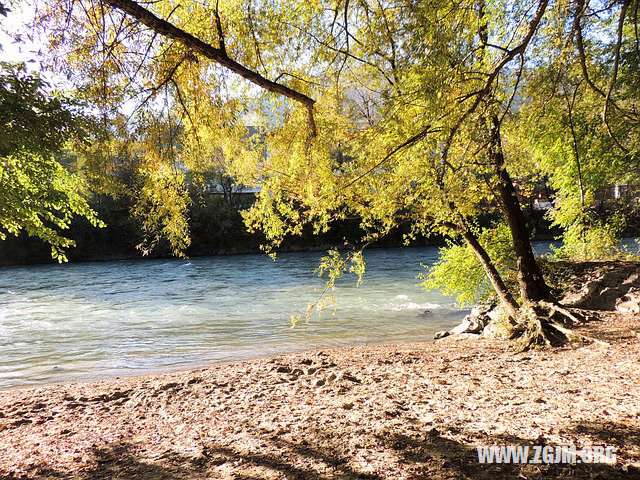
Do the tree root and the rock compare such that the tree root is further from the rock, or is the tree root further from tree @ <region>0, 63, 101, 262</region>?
tree @ <region>0, 63, 101, 262</region>

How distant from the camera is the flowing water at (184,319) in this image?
891 cm

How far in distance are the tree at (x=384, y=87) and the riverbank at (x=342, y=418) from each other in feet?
7.04

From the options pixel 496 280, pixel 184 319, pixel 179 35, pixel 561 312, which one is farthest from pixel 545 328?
pixel 184 319

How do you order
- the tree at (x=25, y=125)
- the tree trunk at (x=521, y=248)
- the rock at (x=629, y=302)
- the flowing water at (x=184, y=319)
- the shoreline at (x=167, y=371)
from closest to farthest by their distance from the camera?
the tree at (x=25, y=125) → the shoreline at (x=167, y=371) → the rock at (x=629, y=302) → the tree trunk at (x=521, y=248) → the flowing water at (x=184, y=319)

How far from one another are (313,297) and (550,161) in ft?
30.4

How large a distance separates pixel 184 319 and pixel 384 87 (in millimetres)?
9216

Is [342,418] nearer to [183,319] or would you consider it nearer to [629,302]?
[629,302]

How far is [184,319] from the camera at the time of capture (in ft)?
41.1

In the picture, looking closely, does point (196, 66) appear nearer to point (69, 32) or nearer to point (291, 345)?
point (69, 32)

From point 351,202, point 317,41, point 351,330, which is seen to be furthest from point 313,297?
point 317,41

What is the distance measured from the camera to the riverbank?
3129 millimetres

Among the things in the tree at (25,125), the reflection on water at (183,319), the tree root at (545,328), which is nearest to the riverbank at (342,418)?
the tree root at (545,328)

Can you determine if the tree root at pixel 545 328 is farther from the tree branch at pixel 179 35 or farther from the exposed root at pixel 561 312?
the tree branch at pixel 179 35

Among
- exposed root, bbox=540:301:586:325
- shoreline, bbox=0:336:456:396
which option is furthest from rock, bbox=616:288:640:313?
shoreline, bbox=0:336:456:396
